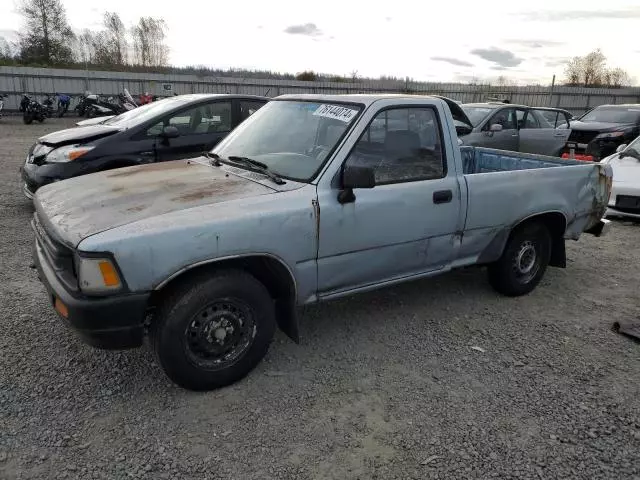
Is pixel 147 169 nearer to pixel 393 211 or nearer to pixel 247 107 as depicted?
pixel 393 211

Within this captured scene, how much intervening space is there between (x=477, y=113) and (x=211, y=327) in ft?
30.6

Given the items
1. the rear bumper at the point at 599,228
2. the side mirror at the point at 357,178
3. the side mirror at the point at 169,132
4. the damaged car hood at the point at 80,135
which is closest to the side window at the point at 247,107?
the side mirror at the point at 169,132

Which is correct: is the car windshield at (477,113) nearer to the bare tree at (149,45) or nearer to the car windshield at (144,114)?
the car windshield at (144,114)

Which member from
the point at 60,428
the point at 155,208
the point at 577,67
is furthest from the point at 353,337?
the point at 577,67

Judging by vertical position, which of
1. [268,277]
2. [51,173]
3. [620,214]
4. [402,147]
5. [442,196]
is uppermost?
[402,147]

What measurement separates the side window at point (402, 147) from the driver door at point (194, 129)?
3613 mm

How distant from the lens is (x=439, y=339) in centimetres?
399

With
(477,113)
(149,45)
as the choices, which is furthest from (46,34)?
(477,113)

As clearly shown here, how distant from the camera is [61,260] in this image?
2992 mm

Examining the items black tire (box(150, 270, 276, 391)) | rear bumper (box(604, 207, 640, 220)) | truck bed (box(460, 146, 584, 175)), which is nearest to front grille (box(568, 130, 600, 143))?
rear bumper (box(604, 207, 640, 220))

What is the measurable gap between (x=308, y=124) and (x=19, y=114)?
23389 mm

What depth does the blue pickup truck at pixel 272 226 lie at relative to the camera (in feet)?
9.16

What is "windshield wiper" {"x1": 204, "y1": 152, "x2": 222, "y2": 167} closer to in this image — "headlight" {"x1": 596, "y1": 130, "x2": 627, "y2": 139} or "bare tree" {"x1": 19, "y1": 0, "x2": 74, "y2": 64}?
"headlight" {"x1": 596, "y1": 130, "x2": 627, "y2": 139}

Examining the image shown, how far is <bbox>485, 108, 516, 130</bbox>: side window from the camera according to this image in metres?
10.7
